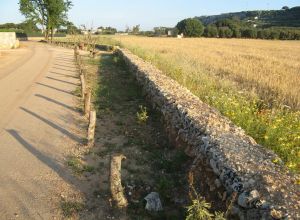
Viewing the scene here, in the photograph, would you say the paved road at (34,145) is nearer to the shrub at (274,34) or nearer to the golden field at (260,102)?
the golden field at (260,102)

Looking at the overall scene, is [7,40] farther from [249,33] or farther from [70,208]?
[249,33]

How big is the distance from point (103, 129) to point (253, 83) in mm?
6962

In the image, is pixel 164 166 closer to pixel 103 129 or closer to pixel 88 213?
pixel 88 213

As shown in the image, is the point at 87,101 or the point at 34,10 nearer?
the point at 87,101

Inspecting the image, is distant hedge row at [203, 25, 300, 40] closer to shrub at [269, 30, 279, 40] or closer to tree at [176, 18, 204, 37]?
shrub at [269, 30, 279, 40]

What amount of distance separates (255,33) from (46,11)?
42487 millimetres

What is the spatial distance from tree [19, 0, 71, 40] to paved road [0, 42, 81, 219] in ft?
150

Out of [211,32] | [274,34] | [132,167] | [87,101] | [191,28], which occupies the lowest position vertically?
[132,167]

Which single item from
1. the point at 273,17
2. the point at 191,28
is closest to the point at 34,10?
the point at 191,28

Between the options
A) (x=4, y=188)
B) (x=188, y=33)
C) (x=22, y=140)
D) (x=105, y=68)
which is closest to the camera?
(x=4, y=188)

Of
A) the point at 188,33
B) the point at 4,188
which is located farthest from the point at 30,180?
the point at 188,33

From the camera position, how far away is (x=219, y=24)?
322 ft

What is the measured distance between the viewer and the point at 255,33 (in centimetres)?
7331

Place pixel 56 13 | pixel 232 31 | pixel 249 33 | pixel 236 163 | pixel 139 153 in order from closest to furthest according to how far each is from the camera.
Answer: pixel 236 163 < pixel 139 153 < pixel 56 13 < pixel 249 33 < pixel 232 31
